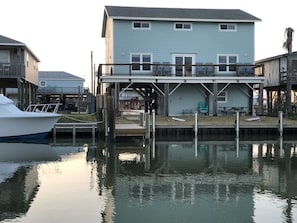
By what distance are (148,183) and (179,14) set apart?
24994mm

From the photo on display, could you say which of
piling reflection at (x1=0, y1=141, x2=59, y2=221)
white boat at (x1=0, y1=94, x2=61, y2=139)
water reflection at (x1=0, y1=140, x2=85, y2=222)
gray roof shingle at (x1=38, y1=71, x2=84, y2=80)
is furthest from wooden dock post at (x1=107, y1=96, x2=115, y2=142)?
gray roof shingle at (x1=38, y1=71, x2=84, y2=80)

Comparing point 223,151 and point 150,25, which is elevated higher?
point 150,25

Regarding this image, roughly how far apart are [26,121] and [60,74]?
4315 centimetres

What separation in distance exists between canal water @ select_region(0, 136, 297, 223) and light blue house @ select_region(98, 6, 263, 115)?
38.5 feet

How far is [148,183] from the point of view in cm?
1398

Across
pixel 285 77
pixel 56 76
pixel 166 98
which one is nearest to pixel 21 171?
pixel 166 98

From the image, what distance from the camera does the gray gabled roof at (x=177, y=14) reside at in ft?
116

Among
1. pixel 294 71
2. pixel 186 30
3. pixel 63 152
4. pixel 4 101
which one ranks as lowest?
pixel 63 152

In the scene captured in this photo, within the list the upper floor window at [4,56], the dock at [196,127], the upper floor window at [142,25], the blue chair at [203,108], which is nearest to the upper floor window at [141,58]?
the upper floor window at [142,25]

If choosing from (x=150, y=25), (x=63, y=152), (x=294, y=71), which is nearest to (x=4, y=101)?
(x=63, y=152)

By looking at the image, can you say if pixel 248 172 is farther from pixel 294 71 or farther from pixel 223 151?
pixel 294 71

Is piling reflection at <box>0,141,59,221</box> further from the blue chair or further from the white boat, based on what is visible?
the blue chair

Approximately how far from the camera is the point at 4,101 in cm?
2628

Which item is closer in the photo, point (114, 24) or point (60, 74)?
point (114, 24)
